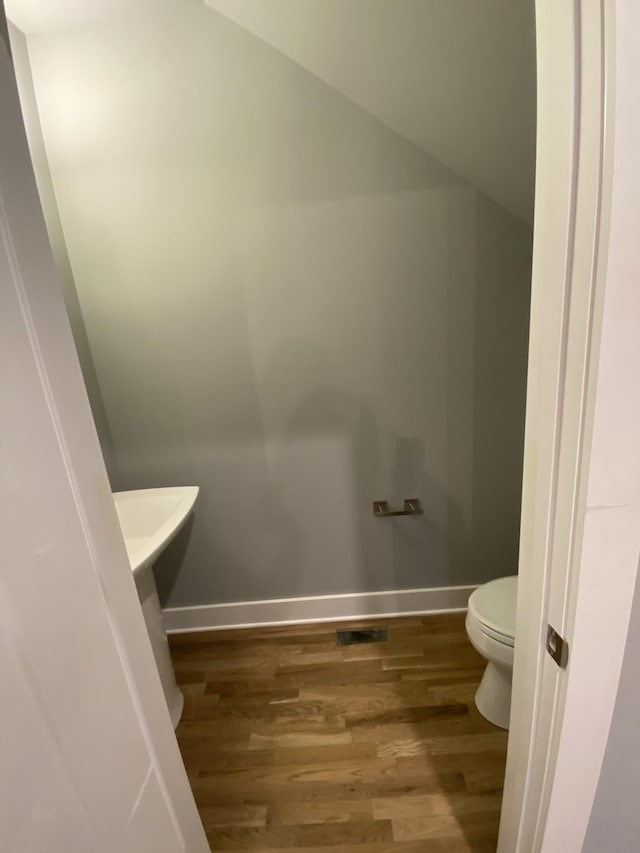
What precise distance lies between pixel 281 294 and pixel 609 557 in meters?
1.43

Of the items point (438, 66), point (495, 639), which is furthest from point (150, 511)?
point (438, 66)

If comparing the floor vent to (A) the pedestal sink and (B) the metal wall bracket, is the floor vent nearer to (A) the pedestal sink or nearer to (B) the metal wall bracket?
(B) the metal wall bracket

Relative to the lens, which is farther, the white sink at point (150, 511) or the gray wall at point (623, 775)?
the white sink at point (150, 511)

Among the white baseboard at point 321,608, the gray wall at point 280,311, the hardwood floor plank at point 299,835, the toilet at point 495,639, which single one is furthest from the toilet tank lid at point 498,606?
the hardwood floor plank at point 299,835

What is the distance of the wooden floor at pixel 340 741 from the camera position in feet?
4.38

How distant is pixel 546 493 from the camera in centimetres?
65

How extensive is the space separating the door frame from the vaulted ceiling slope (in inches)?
26.0

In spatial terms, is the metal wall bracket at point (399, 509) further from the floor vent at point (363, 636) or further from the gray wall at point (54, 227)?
the gray wall at point (54, 227)

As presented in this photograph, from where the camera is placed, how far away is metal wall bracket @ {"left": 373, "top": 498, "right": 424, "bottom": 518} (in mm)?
1969

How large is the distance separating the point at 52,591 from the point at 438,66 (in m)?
1.46

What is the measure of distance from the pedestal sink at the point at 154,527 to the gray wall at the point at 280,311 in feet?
0.93

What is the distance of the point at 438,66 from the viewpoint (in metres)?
1.18

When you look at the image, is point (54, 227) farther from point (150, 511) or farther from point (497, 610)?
point (497, 610)

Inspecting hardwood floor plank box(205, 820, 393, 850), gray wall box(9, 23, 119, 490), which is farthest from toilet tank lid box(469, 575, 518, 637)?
gray wall box(9, 23, 119, 490)
